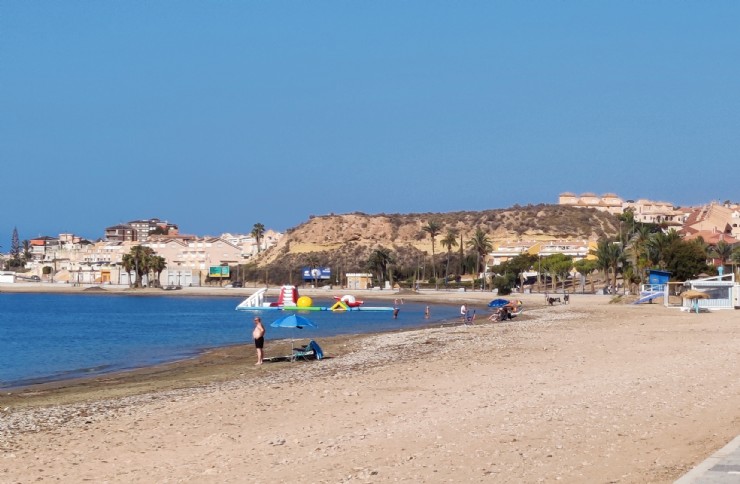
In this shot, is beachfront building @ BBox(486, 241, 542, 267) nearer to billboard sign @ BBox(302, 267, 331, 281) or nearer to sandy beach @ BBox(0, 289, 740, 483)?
billboard sign @ BBox(302, 267, 331, 281)

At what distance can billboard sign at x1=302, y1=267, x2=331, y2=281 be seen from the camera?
493 feet

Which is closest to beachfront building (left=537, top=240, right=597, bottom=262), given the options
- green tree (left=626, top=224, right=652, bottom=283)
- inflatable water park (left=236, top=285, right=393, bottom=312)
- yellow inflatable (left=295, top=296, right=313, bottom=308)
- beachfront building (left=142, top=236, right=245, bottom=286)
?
green tree (left=626, top=224, right=652, bottom=283)

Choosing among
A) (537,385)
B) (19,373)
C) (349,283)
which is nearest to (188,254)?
(349,283)

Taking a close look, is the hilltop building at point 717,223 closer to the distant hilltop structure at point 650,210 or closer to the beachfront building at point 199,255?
the distant hilltop structure at point 650,210

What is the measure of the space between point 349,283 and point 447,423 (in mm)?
127817

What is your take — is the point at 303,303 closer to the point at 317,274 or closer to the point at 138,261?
the point at 317,274

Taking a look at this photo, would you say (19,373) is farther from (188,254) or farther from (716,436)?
(188,254)

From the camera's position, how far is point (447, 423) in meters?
13.6

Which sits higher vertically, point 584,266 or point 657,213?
point 657,213

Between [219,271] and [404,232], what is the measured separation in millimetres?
36405

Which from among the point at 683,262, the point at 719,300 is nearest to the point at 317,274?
the point at 683,262

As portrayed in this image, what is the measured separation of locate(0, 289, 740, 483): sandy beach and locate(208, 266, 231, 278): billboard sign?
148 m

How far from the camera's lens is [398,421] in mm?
14086

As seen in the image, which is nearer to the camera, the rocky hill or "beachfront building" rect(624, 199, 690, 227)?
the rocky hill
